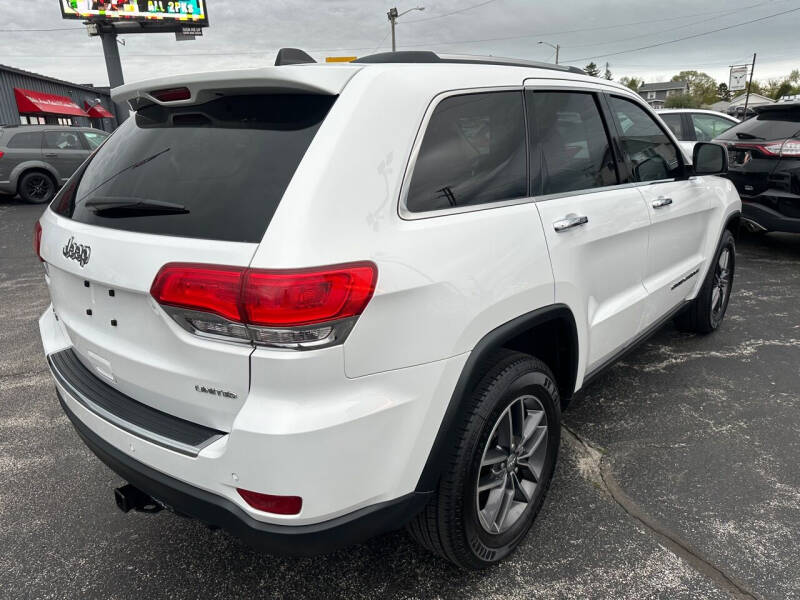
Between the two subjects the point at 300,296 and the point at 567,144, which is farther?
the point at 567,144

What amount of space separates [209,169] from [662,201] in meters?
2.39

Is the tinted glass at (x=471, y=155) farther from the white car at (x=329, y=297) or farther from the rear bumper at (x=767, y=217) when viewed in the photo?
the rear bumper at (x=767, y=217)

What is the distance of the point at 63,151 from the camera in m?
12.6

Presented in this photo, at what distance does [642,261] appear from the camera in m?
2.97

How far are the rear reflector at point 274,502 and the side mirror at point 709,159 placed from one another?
3104 mm

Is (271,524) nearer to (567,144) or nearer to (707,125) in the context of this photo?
(567,144)

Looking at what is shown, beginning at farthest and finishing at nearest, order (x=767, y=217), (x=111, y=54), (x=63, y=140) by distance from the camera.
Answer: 1. (x=111, y=54)
2. (x=63, y=140)
3. (x=767, y=217)

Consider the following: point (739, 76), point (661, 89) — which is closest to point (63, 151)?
point (739, 76)

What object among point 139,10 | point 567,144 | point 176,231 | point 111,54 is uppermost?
point 139,10

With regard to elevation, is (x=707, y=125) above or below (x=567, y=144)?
below

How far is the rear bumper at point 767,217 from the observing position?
6.17 m

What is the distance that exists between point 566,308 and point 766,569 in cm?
120

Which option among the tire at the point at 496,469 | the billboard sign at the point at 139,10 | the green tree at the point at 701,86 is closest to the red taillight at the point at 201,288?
the tire at the point at 496,469

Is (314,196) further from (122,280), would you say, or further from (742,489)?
(742,489)
